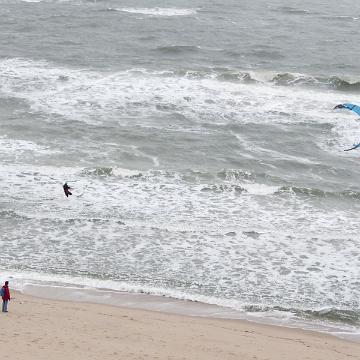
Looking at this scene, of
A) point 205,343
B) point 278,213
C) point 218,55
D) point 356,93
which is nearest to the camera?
point 205,343

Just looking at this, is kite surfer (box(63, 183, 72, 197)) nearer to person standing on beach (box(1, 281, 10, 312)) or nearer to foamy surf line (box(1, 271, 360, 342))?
foamy surf line (box(1, 271, 360, 342))

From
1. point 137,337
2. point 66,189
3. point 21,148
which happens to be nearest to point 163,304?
point 137,337

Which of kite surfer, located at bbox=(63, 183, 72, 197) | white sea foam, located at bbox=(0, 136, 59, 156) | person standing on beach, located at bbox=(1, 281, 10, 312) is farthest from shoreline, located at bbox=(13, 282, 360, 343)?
white sea foam, located at bbox=(0, 136, 59, 156)

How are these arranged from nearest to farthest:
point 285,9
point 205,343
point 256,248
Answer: point 205,343 → point 256,248 → point 285,9

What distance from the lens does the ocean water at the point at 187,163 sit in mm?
19750

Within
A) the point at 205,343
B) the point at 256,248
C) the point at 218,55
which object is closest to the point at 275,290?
the point at 256,248

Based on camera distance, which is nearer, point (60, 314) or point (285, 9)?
point (60, 314)

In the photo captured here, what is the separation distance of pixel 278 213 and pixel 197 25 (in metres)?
28.1

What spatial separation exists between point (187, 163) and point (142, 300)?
32.8 ft

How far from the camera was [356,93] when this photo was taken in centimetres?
3653

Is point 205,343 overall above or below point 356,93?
below

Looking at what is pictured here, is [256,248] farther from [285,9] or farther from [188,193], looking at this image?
[285,9]

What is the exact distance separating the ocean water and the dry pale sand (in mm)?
1302

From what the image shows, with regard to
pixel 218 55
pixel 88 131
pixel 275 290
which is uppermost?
pixel 218 55
